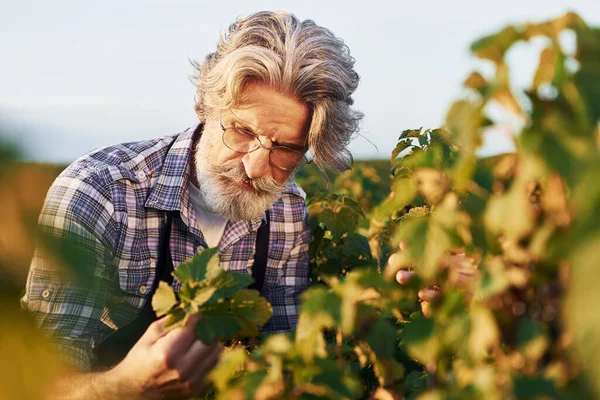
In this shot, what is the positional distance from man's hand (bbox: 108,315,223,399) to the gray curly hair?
7.18 feet

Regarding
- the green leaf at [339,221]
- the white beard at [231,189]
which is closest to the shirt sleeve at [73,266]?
the white beard at [231,189]

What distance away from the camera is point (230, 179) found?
377cm

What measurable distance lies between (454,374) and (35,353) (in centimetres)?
63

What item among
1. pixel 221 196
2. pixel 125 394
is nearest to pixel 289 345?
pixel 125 394

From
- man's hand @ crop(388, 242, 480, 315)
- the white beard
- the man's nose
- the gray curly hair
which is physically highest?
the gray curly hair

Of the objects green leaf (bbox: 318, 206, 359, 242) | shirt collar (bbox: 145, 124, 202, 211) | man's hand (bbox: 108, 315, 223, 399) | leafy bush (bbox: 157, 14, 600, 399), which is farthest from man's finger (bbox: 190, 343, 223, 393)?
green leaf (bbox: 318, 206, 359, 242)

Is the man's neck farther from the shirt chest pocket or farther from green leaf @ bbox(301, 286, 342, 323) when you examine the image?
green leaf @ bbox(301, 286, 342, 323)

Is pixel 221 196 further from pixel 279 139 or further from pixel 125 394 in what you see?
pixel 125 394

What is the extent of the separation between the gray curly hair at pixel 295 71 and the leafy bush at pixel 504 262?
273 centimetres

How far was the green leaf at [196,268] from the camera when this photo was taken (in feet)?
4.89

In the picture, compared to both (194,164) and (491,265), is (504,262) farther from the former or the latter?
(194,164)

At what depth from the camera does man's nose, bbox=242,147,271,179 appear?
3.68 m

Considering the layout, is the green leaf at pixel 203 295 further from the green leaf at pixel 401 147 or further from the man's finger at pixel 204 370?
the green leaf at pixel 401 147

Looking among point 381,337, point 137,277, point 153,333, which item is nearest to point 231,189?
point 137,277
